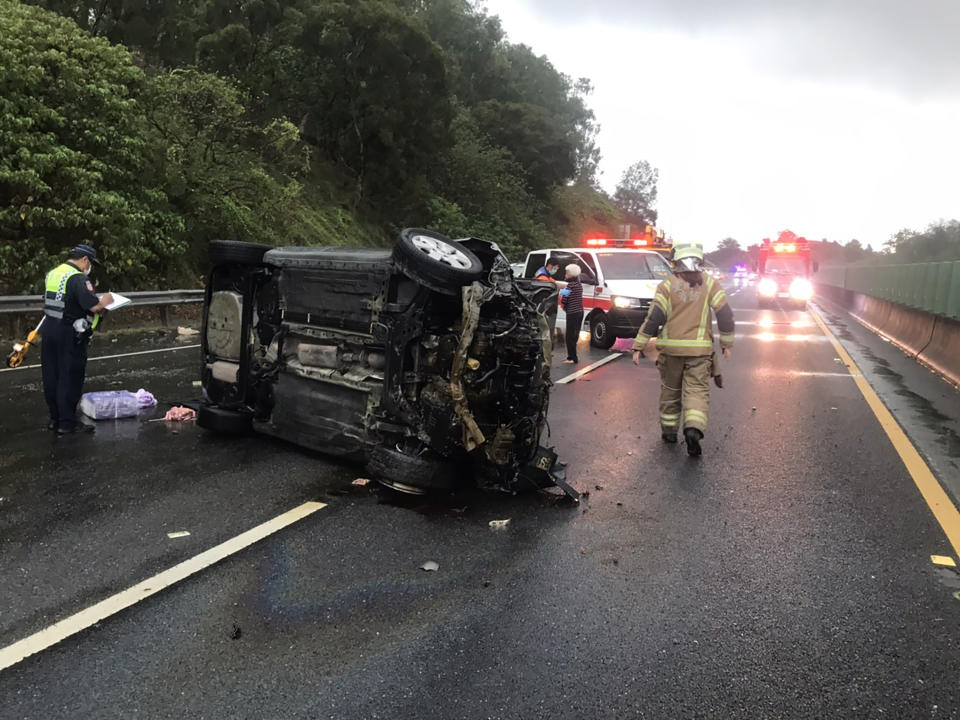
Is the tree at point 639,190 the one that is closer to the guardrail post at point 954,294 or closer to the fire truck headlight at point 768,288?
the fire truck headlight at point 768,288

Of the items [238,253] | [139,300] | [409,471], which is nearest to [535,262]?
[139,300]

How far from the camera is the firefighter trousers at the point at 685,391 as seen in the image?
645 centimetres

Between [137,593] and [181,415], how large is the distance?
3.88m

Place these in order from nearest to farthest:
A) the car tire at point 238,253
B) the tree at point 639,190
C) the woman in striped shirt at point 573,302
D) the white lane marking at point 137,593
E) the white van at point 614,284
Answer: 1. the white lane marking at point 137,593
2. the car tire at point 238,253
3. the woman in striped shirt at point 573,302
4. the white van at point 614,284
5. the tree at point 639,190

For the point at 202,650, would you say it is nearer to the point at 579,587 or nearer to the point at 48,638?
the point at 48,638

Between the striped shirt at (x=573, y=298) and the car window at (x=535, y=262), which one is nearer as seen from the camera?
the striped shirt at (x=573, y=298)

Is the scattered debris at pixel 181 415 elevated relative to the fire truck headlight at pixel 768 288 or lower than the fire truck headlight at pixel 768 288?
lower

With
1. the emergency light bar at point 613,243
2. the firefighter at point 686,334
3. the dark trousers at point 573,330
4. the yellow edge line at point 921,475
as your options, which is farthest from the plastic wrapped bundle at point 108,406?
the emergency light bar at point 613,243

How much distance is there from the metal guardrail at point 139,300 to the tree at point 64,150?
69 centimetres

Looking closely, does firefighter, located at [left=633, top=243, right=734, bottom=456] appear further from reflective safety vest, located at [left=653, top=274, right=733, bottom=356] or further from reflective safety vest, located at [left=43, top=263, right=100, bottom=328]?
reflective safety vest, located at [left=43, top=263, right=100, bottom=328]

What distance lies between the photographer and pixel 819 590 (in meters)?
3.82

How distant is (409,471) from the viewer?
4895 millimetres

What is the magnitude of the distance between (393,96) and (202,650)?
2873 cm

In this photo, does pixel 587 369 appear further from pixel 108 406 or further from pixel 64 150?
pixel 64 150
